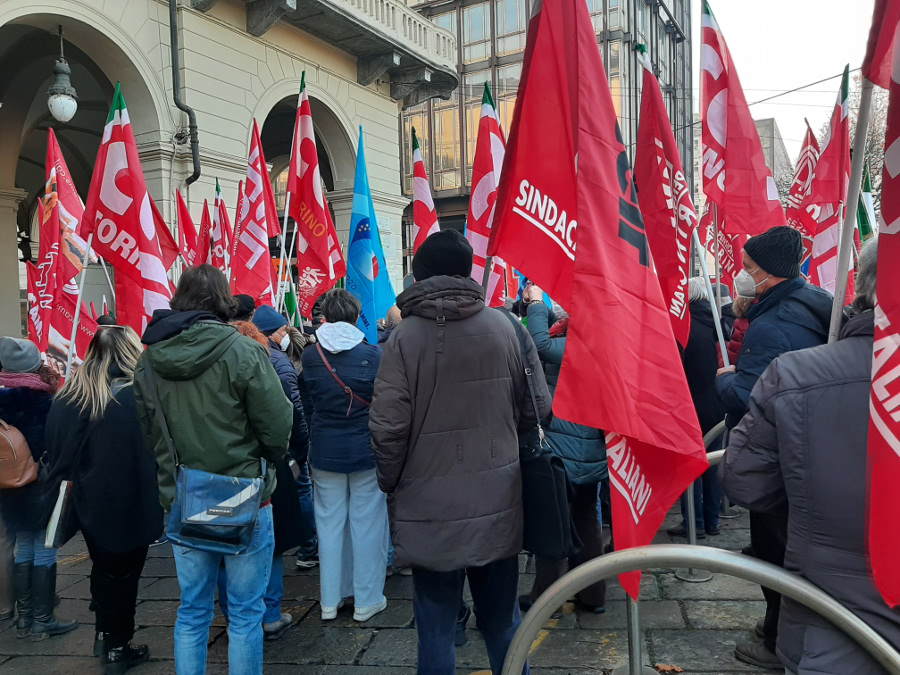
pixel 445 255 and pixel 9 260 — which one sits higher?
pixel 9 260

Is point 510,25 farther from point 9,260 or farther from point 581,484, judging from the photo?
point 581,484

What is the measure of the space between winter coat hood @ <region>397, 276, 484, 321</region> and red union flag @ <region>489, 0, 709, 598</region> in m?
0.25

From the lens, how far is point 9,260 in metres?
11.9

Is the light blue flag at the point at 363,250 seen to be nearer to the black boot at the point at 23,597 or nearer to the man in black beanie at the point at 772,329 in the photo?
the black boot at the point at 23,597

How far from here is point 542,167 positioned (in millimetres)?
2354

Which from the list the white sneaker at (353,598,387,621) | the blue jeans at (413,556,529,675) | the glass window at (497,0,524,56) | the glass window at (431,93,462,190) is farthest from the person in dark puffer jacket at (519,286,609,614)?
the glass window at (497,0,524,56)

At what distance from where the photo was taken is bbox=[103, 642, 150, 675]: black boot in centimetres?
334

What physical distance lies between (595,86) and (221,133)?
389 inches

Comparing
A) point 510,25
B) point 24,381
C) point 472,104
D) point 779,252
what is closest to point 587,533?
point 779,252

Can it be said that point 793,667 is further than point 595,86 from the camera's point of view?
No

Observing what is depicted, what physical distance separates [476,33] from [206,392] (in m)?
27.9

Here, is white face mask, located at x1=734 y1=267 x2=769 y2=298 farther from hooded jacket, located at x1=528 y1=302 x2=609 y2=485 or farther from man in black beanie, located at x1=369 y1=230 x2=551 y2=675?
man in black beanie, located at x1=369 y1=230 x2=551 y2=675

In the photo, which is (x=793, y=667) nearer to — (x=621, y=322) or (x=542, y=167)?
(x=621, y=322)

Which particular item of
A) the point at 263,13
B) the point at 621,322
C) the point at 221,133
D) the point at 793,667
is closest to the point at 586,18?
the point at 621,322
